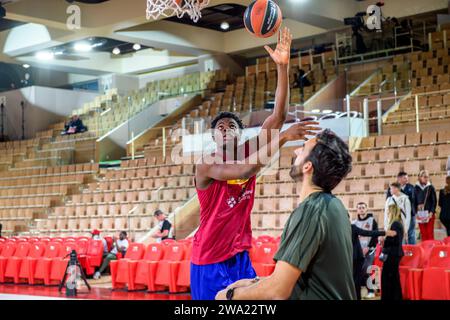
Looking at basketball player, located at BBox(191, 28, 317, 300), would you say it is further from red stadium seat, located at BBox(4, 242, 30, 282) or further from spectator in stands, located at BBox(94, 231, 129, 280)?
Answer: red stadium seat, located at BBox(4, 242, 30, 282)

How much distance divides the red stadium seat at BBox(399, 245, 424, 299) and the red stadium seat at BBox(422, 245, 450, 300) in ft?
0.59

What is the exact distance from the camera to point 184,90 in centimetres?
2323

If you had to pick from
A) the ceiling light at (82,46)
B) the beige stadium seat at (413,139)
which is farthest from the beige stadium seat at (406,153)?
the ceiling light at (82,46)

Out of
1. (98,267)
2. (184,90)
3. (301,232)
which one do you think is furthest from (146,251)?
(184,90)

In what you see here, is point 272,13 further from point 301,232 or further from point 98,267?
point 98,267

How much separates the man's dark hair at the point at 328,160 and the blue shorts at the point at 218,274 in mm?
1782

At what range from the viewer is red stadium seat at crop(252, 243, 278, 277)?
30.5 feet

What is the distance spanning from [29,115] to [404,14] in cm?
1471

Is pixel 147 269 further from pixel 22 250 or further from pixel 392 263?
pixel 392 263

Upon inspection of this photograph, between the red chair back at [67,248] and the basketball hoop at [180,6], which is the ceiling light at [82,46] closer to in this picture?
the red chair back at [67,248]

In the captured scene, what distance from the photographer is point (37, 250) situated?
13070mm

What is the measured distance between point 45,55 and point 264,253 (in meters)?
18.0

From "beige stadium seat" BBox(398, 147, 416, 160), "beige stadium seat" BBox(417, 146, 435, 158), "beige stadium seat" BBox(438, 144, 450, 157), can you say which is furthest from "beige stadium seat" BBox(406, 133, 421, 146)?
"beige stadium seat" BBox(438, 144, 450, 157)
